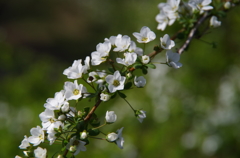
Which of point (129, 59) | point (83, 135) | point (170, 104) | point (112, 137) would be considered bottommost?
point (170, 104)

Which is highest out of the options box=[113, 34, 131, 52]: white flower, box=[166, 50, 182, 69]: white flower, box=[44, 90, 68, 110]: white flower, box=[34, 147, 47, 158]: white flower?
box=[113, 34, 131, 52]: white flower

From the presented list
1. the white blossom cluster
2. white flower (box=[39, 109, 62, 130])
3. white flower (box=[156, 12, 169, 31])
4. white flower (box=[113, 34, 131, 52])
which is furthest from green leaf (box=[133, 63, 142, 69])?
white flower (box=[156, 12, 169, 31])

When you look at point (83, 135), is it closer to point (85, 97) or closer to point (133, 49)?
point (85, 97)

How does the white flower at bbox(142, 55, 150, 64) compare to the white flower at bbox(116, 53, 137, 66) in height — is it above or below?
below

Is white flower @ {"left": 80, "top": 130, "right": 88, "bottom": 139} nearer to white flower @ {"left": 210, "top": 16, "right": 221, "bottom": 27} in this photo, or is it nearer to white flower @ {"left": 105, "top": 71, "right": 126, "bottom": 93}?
white flower @ {"left": 105, "top": 71, "right": 126, "bottom": 93}

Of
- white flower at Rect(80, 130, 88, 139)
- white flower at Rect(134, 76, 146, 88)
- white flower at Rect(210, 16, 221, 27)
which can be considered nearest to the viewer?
white flower at Rect(80, 130, 88, 139)

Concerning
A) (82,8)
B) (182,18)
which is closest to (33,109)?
(182,18)

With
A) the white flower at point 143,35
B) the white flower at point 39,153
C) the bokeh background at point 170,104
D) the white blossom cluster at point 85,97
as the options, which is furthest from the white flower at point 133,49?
the bokeh background at point 170,104

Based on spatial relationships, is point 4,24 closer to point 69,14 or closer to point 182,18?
point 69,14

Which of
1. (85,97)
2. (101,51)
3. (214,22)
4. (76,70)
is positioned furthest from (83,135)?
(214,22)
